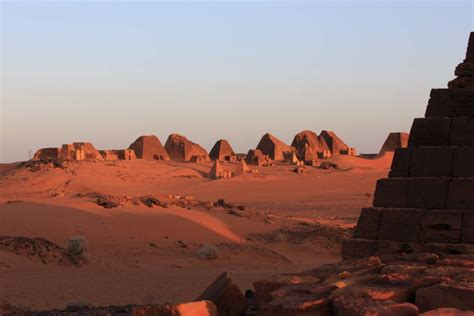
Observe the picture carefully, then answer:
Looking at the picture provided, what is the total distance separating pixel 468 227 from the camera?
8.40 metres

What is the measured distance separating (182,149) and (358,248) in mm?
65424

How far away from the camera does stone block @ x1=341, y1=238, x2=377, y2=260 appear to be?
8.95 meters

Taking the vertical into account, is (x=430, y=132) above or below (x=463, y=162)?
above

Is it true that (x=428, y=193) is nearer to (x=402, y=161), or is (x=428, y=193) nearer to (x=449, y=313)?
(x=402, y=161)

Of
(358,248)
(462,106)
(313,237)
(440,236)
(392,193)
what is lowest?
(313,237)

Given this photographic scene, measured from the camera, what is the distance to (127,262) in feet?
46.7

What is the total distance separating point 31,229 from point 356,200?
25.1 meters

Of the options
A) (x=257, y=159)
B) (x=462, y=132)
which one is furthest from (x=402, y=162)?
(x=257, y=159)

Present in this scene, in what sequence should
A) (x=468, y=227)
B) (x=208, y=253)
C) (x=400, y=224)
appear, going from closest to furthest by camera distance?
(x=468, y=227)
(x=400, y=224)
(x=208, y=253)

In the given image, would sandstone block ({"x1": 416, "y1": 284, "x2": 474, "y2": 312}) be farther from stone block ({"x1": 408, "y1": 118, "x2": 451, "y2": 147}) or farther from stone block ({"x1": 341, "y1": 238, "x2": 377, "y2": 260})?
stone block ({"x1": 408, "y1": 118, "x2": 451, "y2": 147})

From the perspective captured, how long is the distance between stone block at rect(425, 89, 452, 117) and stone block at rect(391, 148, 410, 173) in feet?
2.49

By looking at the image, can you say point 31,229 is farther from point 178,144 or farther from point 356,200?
point 178,144

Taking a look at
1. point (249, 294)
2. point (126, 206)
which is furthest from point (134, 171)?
point (249, 294)

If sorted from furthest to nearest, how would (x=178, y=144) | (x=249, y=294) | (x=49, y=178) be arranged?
(x=178, y=144) < (x=49, y=178) < (x=249, y=294)
